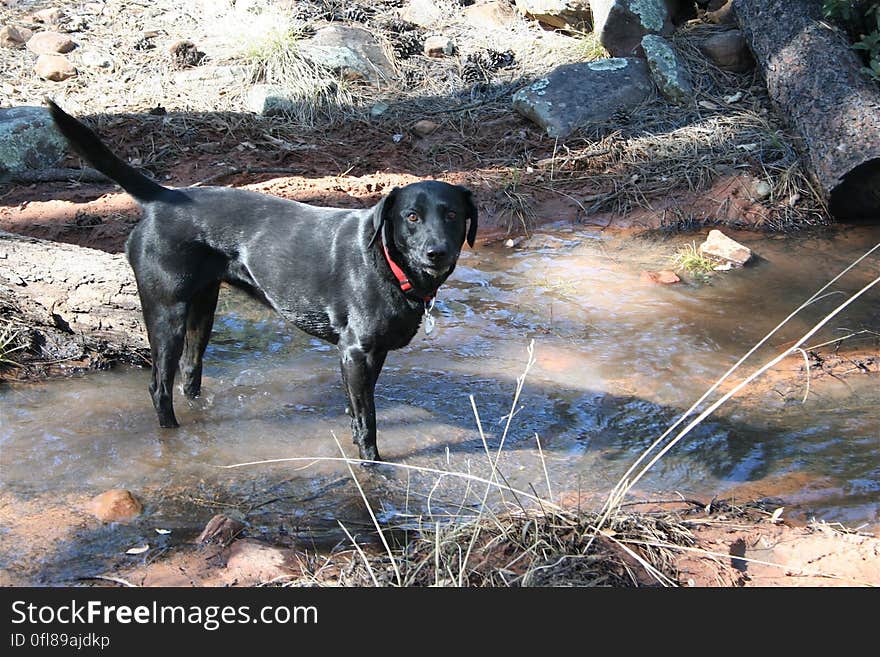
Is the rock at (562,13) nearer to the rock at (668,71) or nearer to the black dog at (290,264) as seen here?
the rock at (668,71)

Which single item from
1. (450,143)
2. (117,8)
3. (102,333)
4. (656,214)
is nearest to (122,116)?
(117,8)

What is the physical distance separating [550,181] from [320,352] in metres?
3.32

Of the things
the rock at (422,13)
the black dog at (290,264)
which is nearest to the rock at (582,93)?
the rock at (422,13)

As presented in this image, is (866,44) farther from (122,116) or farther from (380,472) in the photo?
(122,116)

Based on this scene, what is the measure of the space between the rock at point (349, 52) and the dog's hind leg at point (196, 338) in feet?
16.5

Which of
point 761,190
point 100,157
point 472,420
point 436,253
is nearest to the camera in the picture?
point 436,253

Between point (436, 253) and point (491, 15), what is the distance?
24.5 feet

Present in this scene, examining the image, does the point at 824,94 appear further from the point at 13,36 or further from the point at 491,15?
the point at 13,36

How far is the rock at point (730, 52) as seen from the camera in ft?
28.2

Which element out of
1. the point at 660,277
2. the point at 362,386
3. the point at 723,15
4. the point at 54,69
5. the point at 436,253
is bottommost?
the point at 660,277

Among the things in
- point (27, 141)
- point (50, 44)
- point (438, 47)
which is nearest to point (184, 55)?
point (50, 44)

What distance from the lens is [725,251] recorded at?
642 centimetres

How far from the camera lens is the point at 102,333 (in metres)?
4.85

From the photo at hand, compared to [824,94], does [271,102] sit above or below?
below
